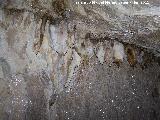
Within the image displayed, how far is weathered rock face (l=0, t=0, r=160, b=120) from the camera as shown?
2090 millimetres

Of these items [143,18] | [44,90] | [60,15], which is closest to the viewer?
[143,18]

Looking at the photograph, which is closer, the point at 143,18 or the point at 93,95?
the point at 143,18

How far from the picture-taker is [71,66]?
7.17 feet

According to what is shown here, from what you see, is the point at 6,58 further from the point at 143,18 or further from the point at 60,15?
the point at 143,18

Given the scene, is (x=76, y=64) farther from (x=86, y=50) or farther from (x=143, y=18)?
(x=143, y=18)

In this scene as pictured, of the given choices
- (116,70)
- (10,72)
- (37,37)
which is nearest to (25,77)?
(10,72)

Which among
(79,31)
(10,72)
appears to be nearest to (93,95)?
(79,31)

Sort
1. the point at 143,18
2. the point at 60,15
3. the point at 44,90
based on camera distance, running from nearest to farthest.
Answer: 1. the point at 143,18
2. the point at 60,15
3. the point at 44,90

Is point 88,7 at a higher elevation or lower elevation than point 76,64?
higher

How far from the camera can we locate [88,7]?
5.86 ft

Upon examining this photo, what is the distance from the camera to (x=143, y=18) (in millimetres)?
1723

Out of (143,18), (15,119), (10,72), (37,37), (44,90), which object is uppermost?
(143,18)

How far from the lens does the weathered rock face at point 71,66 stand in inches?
82.3

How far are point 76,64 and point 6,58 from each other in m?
0.55
